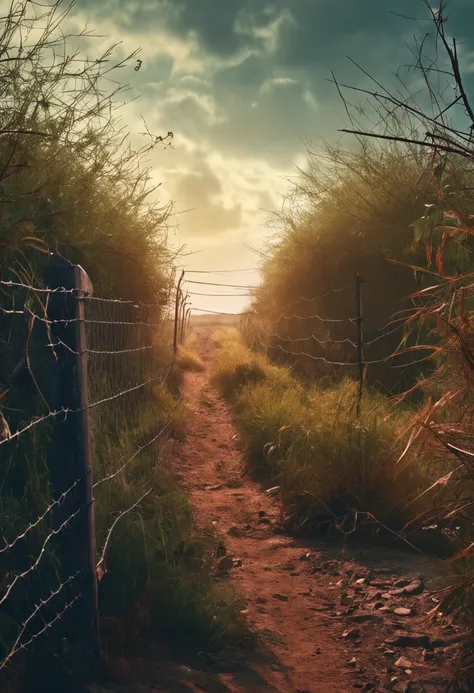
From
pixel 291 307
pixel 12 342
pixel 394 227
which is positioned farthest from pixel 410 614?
pixel 291 307

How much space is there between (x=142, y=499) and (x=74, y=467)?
2.02 metres

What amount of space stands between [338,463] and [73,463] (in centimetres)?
331

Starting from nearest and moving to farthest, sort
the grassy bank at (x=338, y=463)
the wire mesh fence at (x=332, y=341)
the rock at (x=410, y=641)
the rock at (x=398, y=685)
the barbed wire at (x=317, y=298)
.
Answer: the rock at (x=398, y=685)
the rock at (x=410, y=641)
the grassy bank at (x=338, y=463)
the wire mesh fence at (x=332, y=341)
the barbed wire at (x=317, y=298)

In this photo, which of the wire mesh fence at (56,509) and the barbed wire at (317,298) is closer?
the wire mesh fence at (56,509)

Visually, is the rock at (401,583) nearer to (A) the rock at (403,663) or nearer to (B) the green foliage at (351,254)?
(A) the rock at (403,663)

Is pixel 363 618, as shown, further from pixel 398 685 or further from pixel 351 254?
pixel 351 254

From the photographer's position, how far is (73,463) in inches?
133

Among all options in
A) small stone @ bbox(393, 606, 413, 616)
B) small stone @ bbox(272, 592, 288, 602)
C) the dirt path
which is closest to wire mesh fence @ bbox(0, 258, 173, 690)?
the dirt path

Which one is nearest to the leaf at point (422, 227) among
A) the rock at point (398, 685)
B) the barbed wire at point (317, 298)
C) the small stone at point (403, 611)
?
the rock at point (398, 685)

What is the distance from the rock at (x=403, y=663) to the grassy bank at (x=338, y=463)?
2.83 feet

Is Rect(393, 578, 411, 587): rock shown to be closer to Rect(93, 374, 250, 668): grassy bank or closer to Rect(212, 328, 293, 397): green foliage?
Rect(93, 374, 250, 668): grassy bank

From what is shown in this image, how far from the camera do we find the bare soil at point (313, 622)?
3707 mm

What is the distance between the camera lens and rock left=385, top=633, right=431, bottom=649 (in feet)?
13.5

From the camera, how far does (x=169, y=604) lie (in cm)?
400
